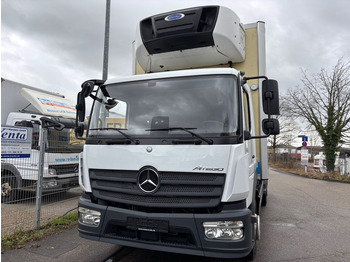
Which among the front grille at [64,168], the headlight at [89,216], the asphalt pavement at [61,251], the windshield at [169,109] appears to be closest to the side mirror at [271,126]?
Result: the windshield at [169,109]

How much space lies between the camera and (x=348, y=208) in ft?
25.7

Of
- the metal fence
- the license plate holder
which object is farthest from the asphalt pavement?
the license plate holder

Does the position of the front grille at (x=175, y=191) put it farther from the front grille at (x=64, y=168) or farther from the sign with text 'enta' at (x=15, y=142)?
the front grille at (x=64, y=168)

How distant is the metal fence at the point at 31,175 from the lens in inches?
178

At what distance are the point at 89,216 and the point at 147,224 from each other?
814 mm

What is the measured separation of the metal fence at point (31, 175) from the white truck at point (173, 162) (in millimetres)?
1450

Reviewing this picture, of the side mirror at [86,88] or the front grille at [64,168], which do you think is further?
the front grille at [64,168]

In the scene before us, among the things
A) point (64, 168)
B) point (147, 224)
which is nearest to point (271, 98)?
point (147, 224)

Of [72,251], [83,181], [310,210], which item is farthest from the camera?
[310,210]

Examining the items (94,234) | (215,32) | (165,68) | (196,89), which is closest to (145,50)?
(165,68)

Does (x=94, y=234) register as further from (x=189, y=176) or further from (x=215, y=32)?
(x=215, y=32)

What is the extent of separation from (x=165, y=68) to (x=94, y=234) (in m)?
3.00

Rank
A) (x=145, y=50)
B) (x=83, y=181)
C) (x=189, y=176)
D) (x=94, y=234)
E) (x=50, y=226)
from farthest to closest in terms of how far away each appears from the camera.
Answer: (x=50, y=226) < (x=145, y=50) < (x=83, y=181) < (x=94, y=234) < (x=189, y=176)

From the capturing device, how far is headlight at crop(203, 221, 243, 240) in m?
2.61
